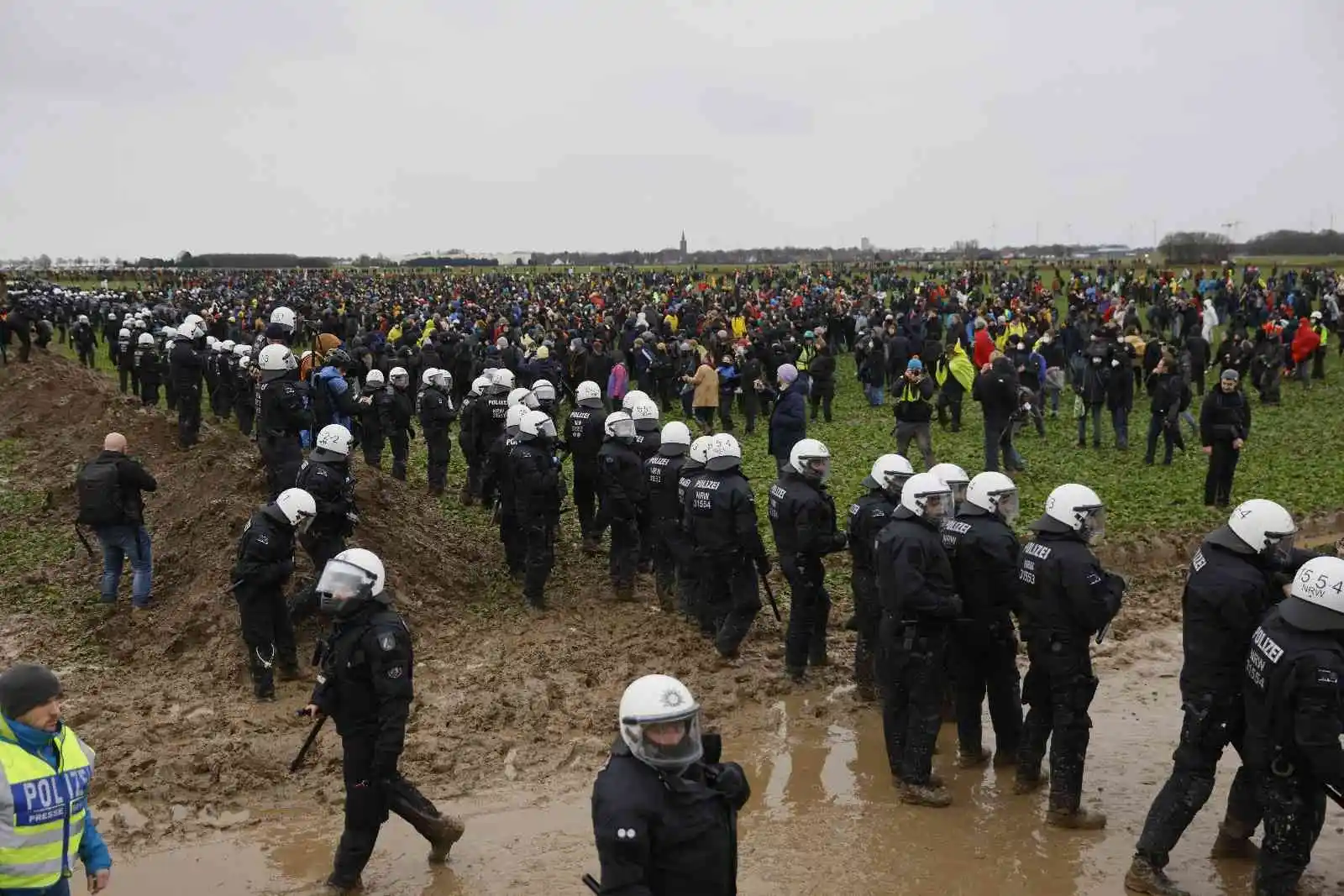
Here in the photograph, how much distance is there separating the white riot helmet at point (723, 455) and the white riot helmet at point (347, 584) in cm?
413

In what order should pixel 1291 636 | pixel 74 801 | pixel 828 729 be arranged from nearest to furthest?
pixel 74 801 < pixel 1291 636 < pixel 828 729

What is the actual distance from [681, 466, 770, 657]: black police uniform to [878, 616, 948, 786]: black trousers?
2221 mm

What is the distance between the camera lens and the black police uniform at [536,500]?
37.1ft

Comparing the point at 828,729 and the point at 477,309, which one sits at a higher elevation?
the point at 477,309

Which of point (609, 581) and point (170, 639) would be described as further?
point (609, 581)

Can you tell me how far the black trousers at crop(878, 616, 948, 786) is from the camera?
7242mm

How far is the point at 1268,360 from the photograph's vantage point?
74.6ft

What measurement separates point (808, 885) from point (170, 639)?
7150 millimetres

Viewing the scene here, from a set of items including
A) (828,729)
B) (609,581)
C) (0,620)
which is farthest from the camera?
(609,581)

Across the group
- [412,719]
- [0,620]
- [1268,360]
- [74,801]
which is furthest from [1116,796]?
[1268,360]

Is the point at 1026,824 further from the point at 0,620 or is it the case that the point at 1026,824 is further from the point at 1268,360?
the point at 1268,360

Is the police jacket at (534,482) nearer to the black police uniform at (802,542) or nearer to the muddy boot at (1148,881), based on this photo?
the black police uniform at (802,542)

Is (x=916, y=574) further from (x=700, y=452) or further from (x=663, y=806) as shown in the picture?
(x=700, y=452)

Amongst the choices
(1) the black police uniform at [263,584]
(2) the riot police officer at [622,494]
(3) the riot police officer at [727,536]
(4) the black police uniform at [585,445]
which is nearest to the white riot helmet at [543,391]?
(4) the black police uniform at [585,445]
